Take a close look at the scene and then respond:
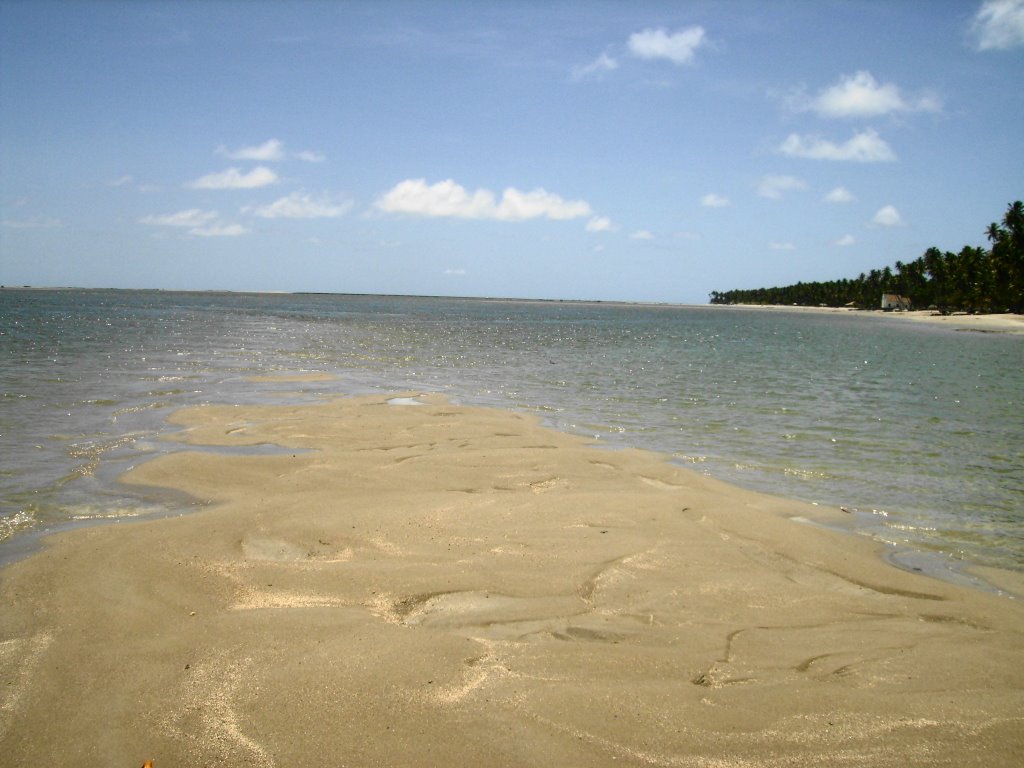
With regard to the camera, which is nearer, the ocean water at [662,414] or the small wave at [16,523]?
the small wave at [16,523]

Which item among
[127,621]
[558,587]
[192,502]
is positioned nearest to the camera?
[127,621]

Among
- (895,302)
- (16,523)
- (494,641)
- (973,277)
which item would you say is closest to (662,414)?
(494,641)

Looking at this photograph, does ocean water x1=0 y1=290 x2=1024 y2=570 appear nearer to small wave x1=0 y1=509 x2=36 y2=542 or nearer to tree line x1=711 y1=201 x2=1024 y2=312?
small wave x1=0 y1=509 x2=36 y2=542

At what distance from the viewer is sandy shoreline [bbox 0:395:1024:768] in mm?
3488

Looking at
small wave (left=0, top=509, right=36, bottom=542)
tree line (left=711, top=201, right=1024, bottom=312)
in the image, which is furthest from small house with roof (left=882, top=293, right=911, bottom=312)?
small wave (left=0, top=509, right=36, bottom=542)

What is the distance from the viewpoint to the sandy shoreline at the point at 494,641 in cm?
349

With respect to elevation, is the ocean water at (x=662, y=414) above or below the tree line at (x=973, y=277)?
below

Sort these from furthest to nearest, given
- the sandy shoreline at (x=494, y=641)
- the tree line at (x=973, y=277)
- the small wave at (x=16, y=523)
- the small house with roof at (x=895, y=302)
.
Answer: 1. the small house with roof at (x=895, y=302)
2. the tree line at (x=973, y=277)
3. the small wave at (x=16, y=523)
4. the sandy shoreline at (x=494, y=641)

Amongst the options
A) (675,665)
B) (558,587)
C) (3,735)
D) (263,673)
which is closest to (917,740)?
(675,665)

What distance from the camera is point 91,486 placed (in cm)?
838

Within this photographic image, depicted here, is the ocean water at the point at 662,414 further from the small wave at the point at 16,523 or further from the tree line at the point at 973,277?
the tree line at the point at 973,277

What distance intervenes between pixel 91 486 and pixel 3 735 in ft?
18.3

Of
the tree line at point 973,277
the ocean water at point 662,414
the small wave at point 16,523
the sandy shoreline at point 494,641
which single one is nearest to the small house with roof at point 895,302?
the tree line at point 973,277

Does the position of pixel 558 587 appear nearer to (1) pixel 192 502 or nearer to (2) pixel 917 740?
(2) pixel 917 740
